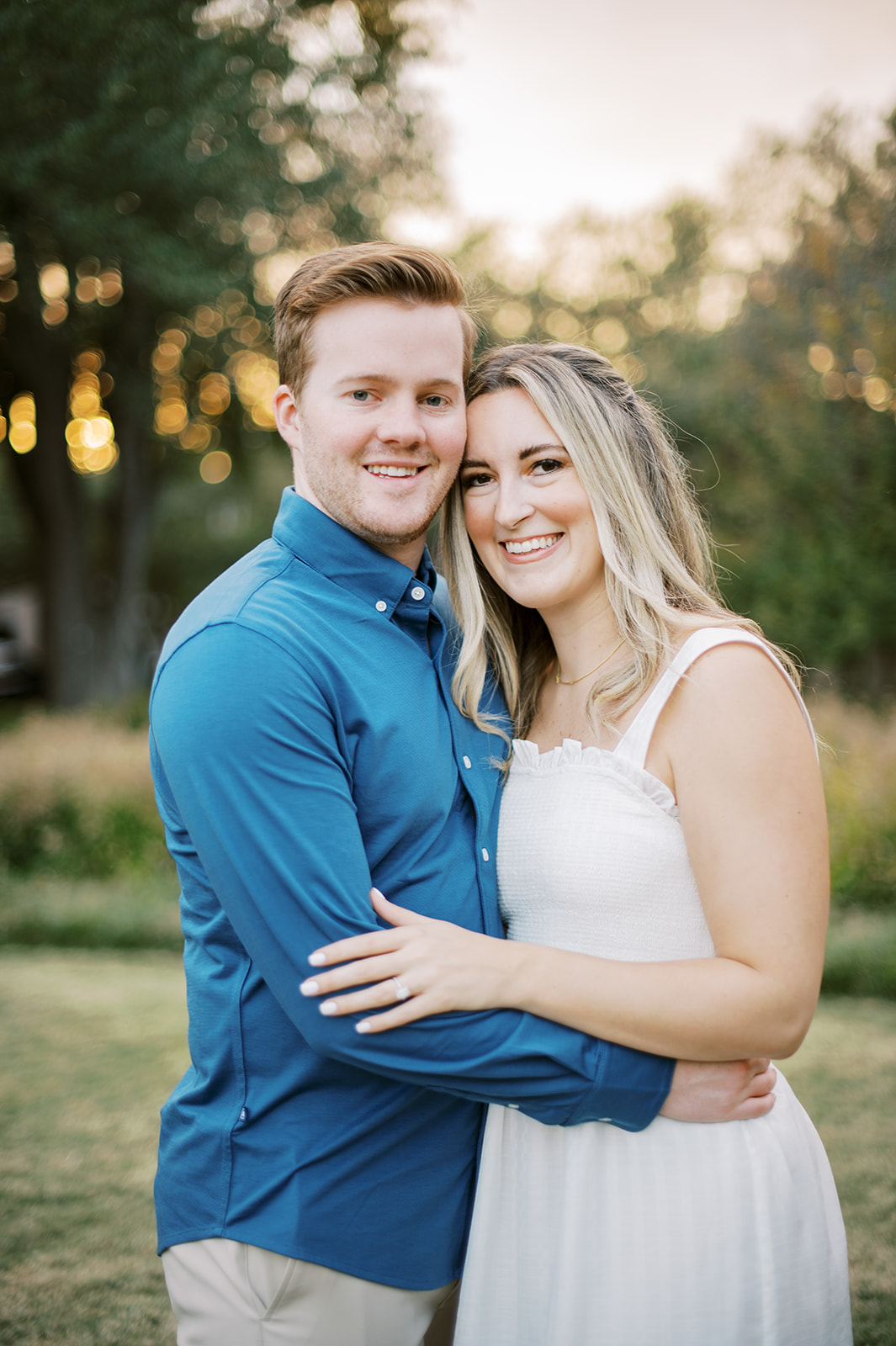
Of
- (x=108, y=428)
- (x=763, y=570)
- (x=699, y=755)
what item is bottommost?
(x=699, y=755)

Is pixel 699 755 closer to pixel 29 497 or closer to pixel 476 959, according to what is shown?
pixel 476 959

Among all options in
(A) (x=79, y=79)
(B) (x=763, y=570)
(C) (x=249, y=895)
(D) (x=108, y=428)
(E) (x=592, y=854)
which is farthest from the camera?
(D) (x=108, y=428)

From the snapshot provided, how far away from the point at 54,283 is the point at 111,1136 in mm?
12984

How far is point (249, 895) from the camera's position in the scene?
1681mm

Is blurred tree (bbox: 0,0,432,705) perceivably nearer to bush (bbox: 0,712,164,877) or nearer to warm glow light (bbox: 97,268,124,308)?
warm glow light (bbox: 97,268,124,308)

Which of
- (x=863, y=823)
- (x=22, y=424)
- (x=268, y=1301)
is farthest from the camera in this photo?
(x=22, y=424)

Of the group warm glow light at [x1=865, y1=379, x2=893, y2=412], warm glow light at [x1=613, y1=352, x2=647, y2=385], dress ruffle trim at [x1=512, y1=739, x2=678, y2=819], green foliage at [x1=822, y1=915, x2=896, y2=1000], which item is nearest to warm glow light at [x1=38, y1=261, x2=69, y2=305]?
warm glow light at [x1=613, y1=352, x2=647, y2=385]

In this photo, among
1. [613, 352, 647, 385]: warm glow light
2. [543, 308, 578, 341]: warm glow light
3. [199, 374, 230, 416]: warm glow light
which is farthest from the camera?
[543, 308, 578, 341]: warm glow light

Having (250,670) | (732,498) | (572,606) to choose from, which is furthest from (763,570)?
(250,670)

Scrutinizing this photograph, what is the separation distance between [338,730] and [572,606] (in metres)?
0.87

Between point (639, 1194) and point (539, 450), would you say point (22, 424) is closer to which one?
point (539, 450)

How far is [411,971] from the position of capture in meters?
1.69

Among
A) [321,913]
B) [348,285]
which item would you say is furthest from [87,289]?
[321,913]

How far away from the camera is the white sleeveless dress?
191 centimetres
